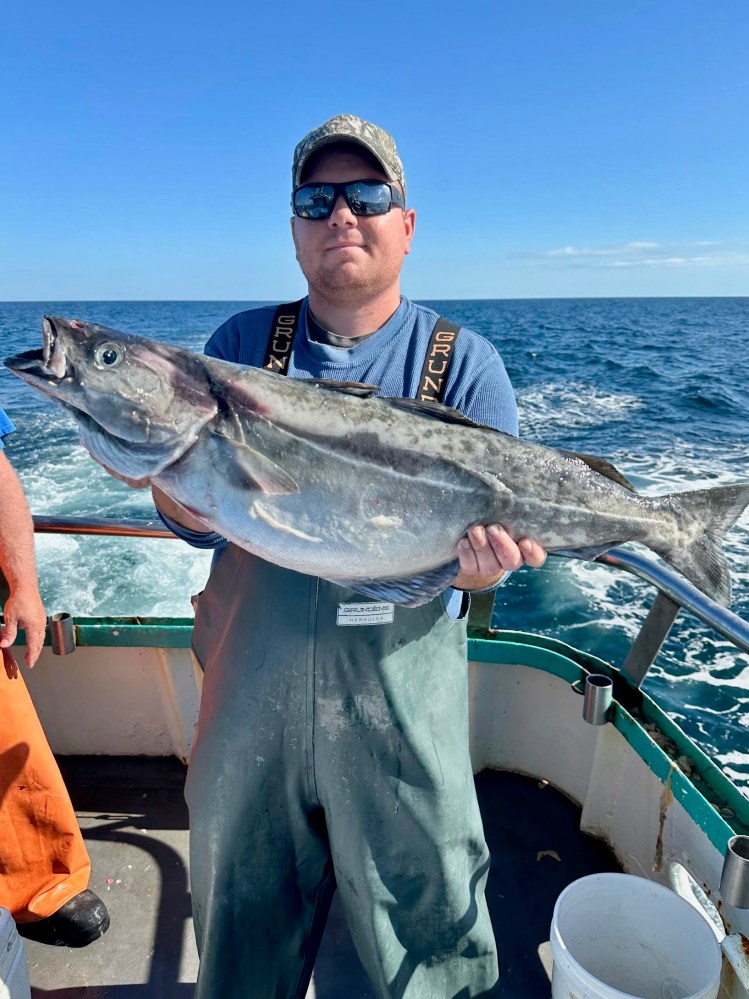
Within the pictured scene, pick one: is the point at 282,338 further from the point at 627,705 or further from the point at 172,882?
the point at 172,882

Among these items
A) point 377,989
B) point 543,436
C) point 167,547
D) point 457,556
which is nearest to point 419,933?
point 377,989

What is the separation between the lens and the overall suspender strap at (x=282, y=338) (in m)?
2.70

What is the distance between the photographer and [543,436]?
18.8 meters

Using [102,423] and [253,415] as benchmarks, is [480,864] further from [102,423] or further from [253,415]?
[102,423]

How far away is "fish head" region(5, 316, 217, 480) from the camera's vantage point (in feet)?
7.45

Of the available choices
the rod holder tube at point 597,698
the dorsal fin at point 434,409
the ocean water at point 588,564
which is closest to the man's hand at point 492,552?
the dorsal fin at point 434,409

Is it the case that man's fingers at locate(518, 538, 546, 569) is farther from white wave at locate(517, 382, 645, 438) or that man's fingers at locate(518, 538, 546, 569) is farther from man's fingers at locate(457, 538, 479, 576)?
white wave at locate(517, 382, 645, 438)

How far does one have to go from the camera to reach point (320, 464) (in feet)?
7.96

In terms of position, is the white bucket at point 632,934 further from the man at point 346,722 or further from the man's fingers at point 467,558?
the man's fingers at point 467,558

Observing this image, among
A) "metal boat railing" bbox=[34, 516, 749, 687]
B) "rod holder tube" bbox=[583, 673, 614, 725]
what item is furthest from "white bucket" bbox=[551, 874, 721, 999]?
"metal boat railing" bbox=[34, 516, 749, 687]

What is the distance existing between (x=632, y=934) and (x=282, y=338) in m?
2.78

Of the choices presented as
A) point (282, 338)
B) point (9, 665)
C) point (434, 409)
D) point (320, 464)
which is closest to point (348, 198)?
point (282, 338)

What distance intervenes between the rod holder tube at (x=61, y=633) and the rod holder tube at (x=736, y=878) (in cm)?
340

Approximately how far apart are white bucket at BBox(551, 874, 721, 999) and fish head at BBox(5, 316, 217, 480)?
226cm
